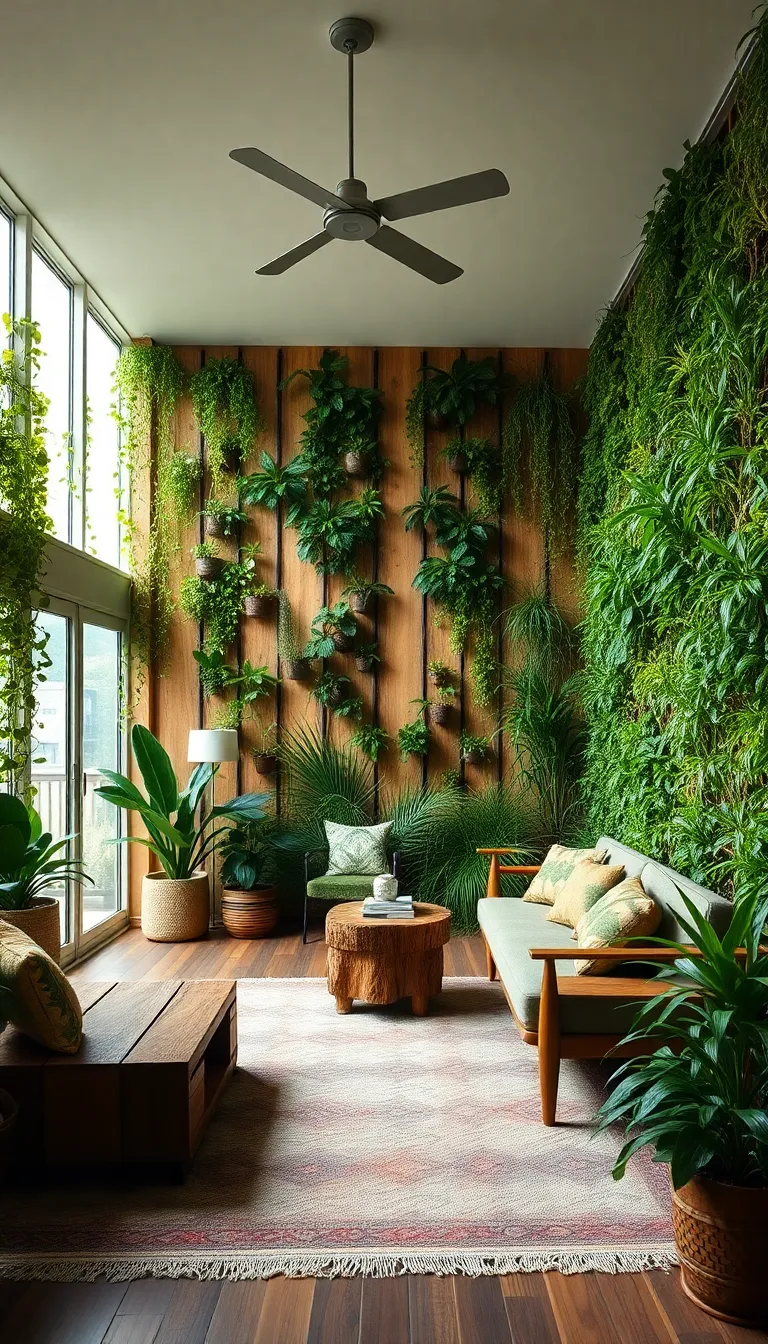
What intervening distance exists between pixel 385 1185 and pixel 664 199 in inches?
171

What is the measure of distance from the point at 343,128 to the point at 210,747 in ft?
11.9

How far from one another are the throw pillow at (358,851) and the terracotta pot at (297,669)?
115 centimetres

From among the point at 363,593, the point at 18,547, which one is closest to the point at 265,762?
the point at 363,593

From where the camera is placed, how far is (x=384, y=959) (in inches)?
180

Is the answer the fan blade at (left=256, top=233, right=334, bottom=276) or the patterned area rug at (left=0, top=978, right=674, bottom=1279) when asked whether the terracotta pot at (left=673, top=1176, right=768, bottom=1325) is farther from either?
the fan blade at (left=256, top=233, right=334, bottom=276)

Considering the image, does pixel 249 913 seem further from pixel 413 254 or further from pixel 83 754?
pixel 413 254

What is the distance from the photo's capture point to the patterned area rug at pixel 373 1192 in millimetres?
2555

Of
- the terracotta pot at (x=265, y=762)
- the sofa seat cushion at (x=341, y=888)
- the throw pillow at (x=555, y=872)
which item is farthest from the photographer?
the terracotta pot at (x=265, y=762)

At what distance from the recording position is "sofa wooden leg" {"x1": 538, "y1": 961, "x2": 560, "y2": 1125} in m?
3.28

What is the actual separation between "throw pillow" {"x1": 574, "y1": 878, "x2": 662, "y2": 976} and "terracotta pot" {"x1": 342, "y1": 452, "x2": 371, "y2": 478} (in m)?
4.00

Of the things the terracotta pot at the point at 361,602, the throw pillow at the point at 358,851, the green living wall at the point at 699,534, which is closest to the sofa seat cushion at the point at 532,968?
the green living wall at the point at 699,534

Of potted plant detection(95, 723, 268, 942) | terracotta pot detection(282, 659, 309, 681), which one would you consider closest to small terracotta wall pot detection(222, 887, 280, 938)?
potted plant detection(95, 723, 268, 942)

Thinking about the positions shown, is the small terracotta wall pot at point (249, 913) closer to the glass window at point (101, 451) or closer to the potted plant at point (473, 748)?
the potted plant at point (473, 748)

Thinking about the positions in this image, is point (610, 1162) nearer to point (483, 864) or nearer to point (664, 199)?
point (483, 864)
